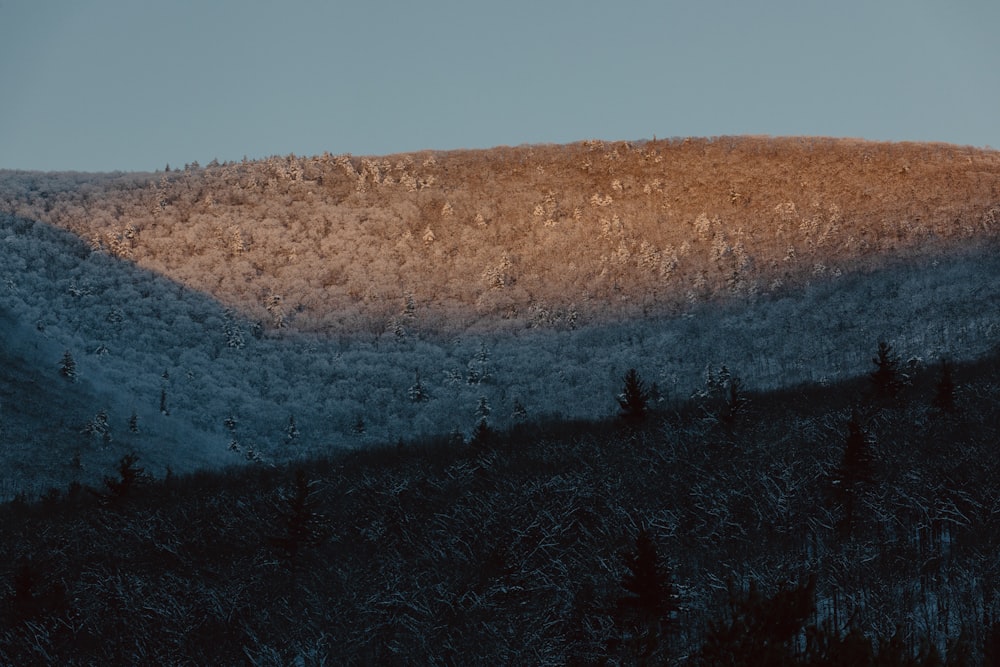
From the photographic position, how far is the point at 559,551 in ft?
92.8

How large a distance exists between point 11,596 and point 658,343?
46524 mm

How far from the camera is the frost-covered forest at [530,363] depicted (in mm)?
25438

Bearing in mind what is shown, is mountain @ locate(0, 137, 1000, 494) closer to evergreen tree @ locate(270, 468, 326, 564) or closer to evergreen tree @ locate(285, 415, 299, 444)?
evergreen tree @ locate(285, 415, 299, 444)

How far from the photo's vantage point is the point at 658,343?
6462cm

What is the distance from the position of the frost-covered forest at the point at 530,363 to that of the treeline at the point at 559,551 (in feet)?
0.64

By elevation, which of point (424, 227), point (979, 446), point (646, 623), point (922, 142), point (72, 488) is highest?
point (922, 142)

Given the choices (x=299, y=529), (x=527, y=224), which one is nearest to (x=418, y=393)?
(x=527, y=224)

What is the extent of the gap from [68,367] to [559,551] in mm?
42950

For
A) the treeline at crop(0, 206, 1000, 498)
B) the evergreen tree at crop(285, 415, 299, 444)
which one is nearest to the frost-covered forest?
the evergreen tree at crop(285, 415, 299, 444)

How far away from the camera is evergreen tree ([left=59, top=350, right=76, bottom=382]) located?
58.3 metres

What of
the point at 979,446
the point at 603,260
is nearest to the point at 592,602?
the point at 979,446

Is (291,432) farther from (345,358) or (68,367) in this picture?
(68,367)

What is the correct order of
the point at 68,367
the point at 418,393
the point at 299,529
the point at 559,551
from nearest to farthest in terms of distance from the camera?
1. the point at 559,551
2. the point at 299,529
3. the point at 68,367
4. the point at 418,393

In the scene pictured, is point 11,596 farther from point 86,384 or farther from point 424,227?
point 424,227
